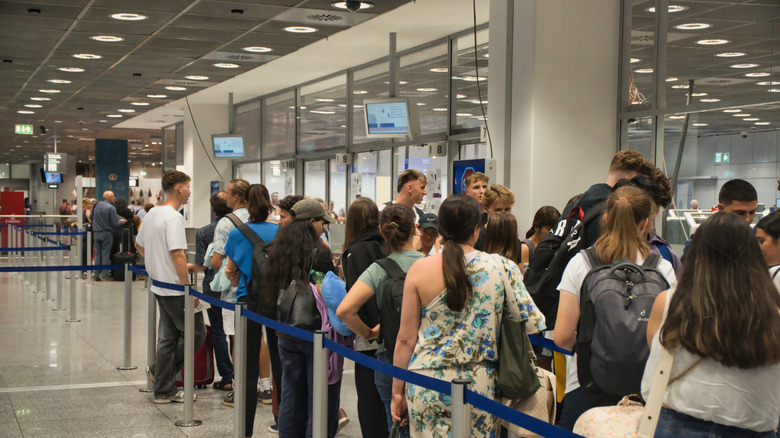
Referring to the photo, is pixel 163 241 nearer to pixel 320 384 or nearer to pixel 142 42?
pixel 320 384

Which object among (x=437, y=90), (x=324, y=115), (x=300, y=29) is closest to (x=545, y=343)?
(x=300, y=29)

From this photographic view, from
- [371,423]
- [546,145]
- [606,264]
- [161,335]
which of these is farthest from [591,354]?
[546,145]

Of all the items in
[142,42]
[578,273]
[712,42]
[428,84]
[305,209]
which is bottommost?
[578,273]

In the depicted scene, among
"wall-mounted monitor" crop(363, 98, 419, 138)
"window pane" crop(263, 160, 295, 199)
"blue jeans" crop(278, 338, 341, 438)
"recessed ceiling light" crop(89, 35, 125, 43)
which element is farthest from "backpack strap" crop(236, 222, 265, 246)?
"window pane" crop(263, 160, 295, 199)

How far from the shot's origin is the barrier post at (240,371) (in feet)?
15.3

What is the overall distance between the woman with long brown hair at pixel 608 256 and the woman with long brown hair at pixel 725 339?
736 millimetres

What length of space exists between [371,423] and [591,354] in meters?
1.68

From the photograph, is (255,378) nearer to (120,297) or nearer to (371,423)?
(371,423)

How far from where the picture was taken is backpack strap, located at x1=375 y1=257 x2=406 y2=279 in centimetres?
359

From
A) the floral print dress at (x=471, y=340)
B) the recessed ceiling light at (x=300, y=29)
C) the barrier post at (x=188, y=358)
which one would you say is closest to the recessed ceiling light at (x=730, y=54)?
the recessed ceiling light at (x=300, y=29)

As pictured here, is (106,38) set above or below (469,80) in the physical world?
above

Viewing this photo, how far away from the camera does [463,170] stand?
9414mm

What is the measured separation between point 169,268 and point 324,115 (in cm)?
1232

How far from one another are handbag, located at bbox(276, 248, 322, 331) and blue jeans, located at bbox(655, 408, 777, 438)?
241 cm
